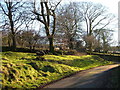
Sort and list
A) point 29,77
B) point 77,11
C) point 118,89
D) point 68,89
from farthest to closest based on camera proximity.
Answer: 1. point 77,11
2. point 29,77
3. point 68,89
4. point 118,89

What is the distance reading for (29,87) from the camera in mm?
9039

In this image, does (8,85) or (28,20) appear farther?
(28,20)

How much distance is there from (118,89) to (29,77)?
6129 millimetres

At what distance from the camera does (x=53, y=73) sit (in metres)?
12.4

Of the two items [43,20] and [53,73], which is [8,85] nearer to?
[53,73]

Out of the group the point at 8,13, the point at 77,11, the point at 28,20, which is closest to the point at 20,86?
the point at 28,20

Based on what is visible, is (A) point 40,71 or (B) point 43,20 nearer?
(A) point 40,71

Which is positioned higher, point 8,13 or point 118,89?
point 8,13

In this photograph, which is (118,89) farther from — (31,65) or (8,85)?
(31,65)

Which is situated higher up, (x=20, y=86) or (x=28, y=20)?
(x=28, y=20)

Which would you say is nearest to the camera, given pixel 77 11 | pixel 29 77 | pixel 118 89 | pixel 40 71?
pixel 118 89

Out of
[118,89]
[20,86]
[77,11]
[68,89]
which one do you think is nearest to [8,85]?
A: [20,86]

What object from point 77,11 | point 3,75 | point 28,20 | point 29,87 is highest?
point 77,11

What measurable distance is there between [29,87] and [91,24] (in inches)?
1418
